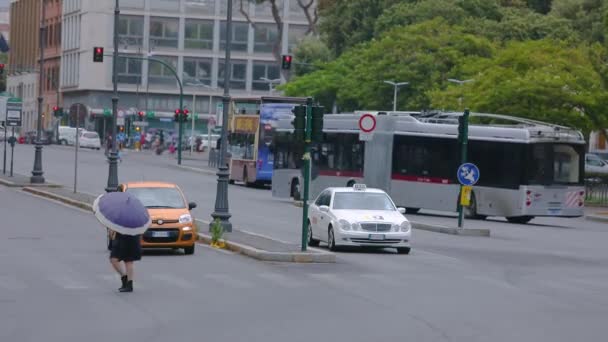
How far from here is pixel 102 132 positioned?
132 m

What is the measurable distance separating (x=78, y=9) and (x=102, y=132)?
1277 cm

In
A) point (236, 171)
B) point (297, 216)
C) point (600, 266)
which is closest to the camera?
point (600, 266)

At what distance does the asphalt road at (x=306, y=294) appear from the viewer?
52.8 ft

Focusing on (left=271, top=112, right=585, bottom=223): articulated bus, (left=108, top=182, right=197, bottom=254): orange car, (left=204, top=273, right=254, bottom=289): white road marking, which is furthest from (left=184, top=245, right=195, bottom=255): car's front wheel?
(left=271, top=112, right=585, bottom=223): articulated bus

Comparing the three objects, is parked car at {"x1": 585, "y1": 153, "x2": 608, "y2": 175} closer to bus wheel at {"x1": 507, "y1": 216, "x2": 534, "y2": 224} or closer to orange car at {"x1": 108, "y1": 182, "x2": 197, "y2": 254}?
bus wheel at {"x1": 507, "y1": 216, "x2": 534, "y2": 224}

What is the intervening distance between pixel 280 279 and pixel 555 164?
2420cm

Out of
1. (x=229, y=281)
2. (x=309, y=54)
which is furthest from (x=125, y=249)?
(x=309, y=54)

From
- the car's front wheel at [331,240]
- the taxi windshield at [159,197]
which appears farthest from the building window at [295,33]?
the taxi windshield at [159,197]

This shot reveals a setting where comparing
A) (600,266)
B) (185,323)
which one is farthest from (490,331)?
(600,266)

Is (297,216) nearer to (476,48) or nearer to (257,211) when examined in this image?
(257,211)

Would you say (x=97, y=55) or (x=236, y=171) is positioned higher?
(x=97, y=55)

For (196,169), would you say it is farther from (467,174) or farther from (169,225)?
(169,225)

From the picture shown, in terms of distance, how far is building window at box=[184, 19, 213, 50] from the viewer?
125500 mm

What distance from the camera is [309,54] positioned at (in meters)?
104
